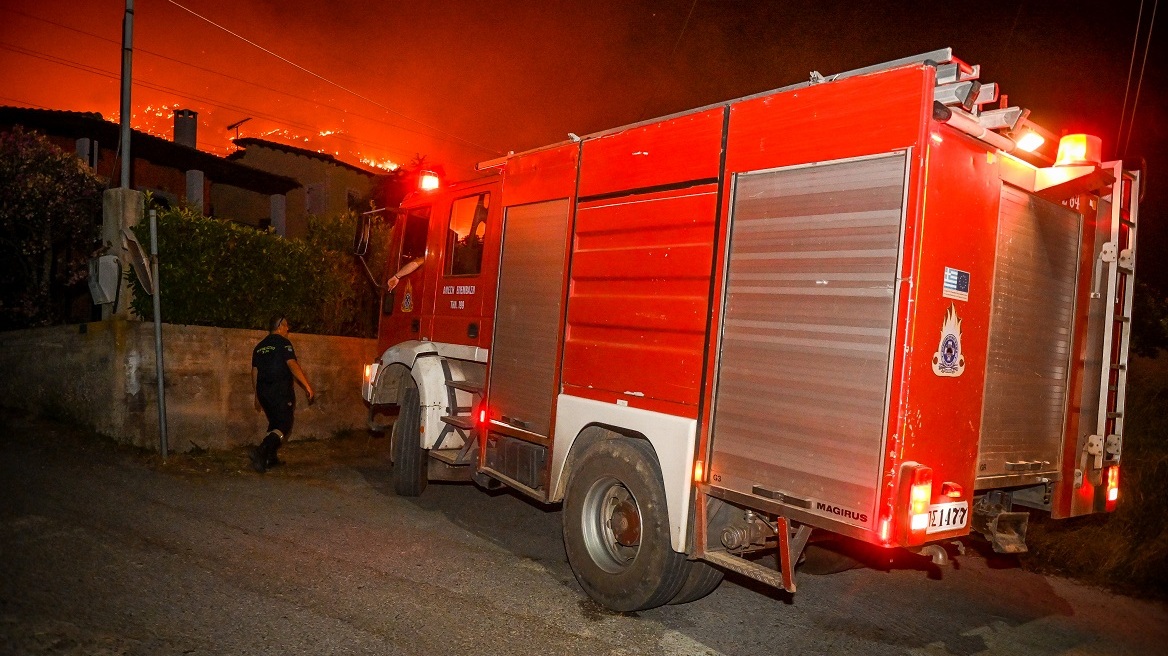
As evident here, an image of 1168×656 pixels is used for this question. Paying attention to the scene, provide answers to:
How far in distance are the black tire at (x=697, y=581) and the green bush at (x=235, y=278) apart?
22.9ft

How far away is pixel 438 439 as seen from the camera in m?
6.69

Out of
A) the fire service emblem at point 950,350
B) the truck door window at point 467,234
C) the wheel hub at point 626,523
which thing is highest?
the truck door window at point 467,234

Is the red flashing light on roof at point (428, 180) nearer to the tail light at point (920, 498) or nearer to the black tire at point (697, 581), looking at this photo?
the black tire at point (697, 581)

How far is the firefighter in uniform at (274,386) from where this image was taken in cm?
802

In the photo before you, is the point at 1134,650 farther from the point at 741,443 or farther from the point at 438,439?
the point at 438,439

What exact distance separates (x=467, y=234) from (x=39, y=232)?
24.8 ft

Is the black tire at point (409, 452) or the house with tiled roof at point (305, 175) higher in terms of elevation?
the house with tiled roof at point (305, 175)

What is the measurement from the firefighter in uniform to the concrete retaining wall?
998 mm

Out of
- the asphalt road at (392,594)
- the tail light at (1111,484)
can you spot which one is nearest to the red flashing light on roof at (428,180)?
the asphalt road at (392,594)

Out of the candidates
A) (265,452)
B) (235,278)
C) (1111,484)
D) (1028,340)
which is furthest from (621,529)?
(235,278)

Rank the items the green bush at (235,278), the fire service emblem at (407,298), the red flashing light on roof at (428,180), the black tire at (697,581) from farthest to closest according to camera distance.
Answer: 1. the green bush at (235,278)
2. the fire service emblem at (407,298)
3. the red flashing light on roof at (428,180)
4. the black tire at (697,581)

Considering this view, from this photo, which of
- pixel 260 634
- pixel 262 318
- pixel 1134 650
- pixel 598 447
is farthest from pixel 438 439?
pixel 1134 650

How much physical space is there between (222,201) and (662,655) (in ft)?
96.8

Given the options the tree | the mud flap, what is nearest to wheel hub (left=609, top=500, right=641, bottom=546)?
the mud flap
